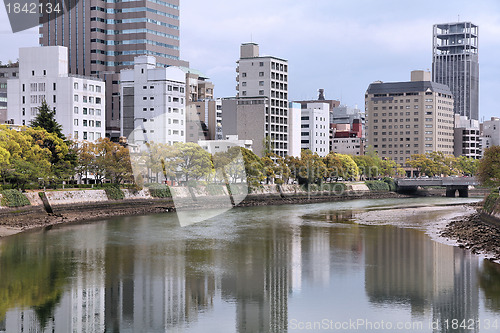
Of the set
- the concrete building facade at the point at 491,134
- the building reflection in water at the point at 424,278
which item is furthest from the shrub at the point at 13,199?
the concrete building facade at the point at 491,134

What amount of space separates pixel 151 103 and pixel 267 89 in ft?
76.9

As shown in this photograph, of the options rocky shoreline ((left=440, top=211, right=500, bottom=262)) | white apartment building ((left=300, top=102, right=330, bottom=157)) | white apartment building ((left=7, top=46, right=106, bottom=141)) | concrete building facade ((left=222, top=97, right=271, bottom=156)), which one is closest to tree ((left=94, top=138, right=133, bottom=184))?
white apartment building ((left=7, top=46, right=106, bottom=141))

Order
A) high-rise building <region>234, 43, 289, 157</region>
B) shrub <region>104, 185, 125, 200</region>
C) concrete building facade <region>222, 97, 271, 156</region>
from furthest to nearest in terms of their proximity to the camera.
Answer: high-rise building <region>234, 43, 289, 157</region> → concrete building facade <region>222, 97, 271, 156</region> → shrub <region>104, 185, 125, 200</region>

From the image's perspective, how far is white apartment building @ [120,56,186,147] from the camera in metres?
102

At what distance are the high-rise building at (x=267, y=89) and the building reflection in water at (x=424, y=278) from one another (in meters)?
72.5

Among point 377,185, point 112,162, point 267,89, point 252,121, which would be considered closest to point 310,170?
point 252,121

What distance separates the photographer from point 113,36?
404ft

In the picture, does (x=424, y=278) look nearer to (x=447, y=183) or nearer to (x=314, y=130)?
(x=447, y=183)

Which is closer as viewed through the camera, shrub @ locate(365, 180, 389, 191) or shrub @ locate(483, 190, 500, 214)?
shrub @ locate(483, 190, 500, 214)

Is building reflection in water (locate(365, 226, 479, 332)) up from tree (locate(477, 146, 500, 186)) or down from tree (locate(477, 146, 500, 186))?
down

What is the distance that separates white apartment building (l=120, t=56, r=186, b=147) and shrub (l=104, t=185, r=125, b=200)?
30.5 meters

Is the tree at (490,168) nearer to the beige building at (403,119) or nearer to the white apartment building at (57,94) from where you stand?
the white apartment building at (57,94)

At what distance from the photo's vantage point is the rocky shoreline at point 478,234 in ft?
129

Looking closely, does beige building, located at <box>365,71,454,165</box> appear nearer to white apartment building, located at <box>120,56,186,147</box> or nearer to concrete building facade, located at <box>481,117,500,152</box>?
concrete building facade, located at <box>481,117,500,152</box>
